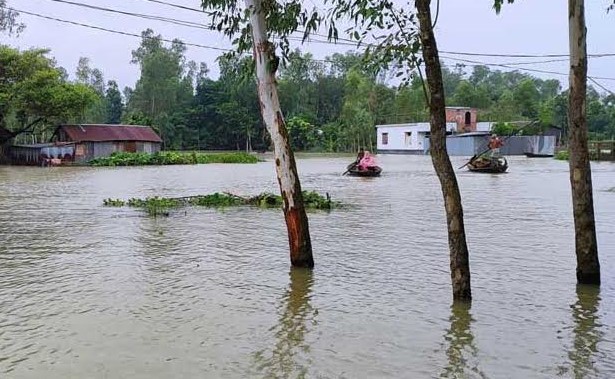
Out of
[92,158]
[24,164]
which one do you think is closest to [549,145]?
[92,158]

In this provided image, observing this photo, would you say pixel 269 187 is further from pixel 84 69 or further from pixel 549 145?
pixel 84 69

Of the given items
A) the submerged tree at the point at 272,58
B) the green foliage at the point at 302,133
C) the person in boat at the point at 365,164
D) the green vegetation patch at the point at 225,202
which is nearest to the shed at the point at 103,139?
the green foliage at the point at 302,133

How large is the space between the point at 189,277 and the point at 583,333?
16.5 ft

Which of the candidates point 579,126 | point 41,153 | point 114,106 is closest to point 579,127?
point 579,126

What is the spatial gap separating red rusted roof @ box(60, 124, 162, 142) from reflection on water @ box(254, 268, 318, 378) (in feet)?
155

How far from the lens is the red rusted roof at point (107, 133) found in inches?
2057

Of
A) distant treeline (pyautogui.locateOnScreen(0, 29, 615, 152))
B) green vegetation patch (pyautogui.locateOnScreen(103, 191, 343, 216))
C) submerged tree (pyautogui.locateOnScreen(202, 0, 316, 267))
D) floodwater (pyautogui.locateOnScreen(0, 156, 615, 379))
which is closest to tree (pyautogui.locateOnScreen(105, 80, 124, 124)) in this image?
distant treeline (pyautogui.locateOnScreen(0, 29, 615, 152))

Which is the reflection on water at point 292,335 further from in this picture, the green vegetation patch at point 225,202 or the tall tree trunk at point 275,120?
the green vegetation patch at point 225,202

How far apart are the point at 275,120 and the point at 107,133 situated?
1937 inches

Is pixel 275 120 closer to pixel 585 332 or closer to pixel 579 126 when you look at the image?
pixel 579 126

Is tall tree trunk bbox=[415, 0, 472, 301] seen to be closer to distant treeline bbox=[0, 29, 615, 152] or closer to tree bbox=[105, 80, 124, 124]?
distant treeline bbox=[0, 29, 615, 152]

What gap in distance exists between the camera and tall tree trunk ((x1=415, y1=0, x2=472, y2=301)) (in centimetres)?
655

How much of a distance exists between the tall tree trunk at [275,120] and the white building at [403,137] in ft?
199

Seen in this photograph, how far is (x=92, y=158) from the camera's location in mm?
52781
